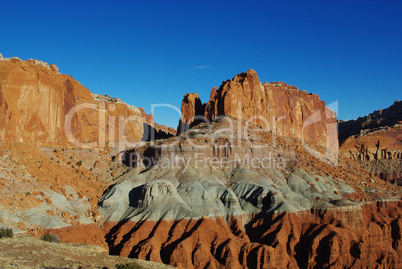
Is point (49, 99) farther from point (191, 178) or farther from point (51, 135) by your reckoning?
point (191, 178)

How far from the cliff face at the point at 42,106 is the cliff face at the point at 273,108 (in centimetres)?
2987

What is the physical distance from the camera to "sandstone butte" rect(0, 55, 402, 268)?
60.4 m

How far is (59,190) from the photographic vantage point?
67375mm

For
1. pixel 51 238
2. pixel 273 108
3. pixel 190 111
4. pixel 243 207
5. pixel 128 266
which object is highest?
pixel 273 108

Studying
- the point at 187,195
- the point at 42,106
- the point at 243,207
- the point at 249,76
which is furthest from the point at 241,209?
the point at 249,76

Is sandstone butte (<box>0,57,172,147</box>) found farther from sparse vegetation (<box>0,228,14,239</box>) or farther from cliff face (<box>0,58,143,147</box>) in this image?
sparse vegetation (<box>0,228,14,239</box>)

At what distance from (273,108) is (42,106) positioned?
61253mm

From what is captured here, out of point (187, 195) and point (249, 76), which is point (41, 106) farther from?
point (249, 76)

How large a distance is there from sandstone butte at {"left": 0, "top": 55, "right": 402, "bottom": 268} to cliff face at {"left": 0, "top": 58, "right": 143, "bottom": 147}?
0.63 ft

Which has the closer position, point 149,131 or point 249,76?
point 249,76

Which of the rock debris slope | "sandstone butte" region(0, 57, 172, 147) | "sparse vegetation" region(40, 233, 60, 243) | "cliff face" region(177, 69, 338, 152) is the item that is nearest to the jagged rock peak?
"cliff face" region(177, 69, 338, 152)

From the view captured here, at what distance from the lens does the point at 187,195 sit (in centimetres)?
7181

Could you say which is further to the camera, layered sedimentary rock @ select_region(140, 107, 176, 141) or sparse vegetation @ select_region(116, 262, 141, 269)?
layered sedimentary rock @ select_region(140, 107, 176, 141)

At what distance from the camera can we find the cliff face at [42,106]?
71875 mm
